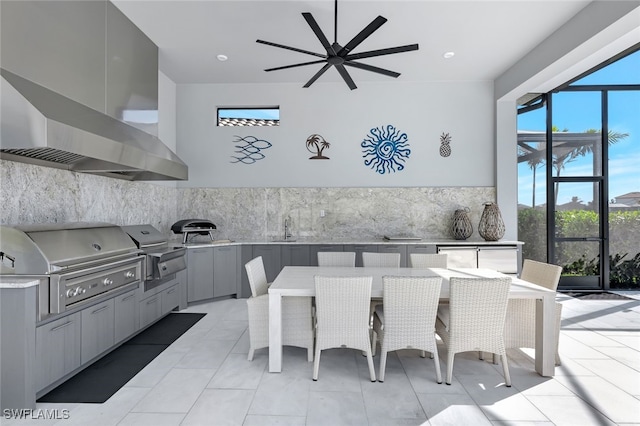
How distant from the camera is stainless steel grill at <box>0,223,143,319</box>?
7.55 feet

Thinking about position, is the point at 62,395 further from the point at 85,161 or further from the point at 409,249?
the point at 409,249

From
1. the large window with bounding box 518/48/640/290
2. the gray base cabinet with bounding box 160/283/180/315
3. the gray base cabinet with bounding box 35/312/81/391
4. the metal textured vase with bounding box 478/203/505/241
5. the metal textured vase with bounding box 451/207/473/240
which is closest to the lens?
the gray base cabinet with bounding box 35/312/81/391

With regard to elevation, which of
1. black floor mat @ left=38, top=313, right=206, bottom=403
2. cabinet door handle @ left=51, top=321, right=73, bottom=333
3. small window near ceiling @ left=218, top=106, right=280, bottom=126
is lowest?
black floor mat @ left=38, top=313, right=206, bottom=403

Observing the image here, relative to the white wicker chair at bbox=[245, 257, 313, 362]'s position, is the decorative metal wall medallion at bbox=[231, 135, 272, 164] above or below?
above

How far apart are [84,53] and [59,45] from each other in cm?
32

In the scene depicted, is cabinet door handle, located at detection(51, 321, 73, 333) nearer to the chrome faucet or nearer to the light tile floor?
the light tile floor

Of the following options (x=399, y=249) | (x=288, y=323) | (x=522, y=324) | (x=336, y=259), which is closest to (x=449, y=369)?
(x=522, y=324)

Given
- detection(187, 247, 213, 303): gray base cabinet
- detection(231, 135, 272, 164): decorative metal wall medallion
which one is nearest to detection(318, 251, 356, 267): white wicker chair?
detection(187, 247, 213, 303): gray base cabinet

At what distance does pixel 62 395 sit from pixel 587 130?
763 centimetres

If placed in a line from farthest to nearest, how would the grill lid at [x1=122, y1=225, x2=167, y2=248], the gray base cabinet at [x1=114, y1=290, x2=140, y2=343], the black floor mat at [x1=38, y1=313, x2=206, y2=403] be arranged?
1. the grill lid at [x1=122, y1=225, x2=167, y2=248]
2. the gray base cabinet at [x1=114, y1=290, x2=140, y2=343]
3. the black floor mat at [x1=38, y1=313, x2=206, y2=403]

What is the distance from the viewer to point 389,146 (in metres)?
5.58

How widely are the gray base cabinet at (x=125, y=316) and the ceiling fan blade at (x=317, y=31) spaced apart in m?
2.96

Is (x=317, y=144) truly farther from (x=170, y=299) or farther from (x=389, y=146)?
(x=170, y=299)

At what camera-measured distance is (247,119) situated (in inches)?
223
